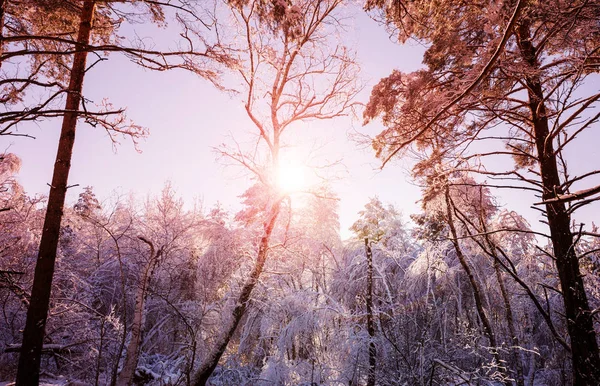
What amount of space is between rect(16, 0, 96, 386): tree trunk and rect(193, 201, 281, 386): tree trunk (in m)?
4.34

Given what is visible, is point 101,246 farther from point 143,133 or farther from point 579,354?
point 579,354

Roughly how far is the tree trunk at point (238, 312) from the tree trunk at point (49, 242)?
4.34 m

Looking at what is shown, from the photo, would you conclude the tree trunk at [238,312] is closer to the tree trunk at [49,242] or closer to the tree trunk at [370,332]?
the tree trunk at [370,332]

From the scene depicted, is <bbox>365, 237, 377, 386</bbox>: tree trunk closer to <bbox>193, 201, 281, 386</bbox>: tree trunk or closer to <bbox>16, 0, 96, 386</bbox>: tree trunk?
<bbox>193, 201, 281, 386</bbox>: tree trunk

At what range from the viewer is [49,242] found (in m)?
5.16

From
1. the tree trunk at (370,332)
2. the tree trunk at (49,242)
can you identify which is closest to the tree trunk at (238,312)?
the tree trunk at (370,332)

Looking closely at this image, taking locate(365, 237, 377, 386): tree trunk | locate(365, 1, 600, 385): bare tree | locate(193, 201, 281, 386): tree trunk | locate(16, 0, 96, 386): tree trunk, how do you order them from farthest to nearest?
locate(193, 201, 281, 386): tree trunk < locate(365, 237, 377, 386): tree trunk < locate(16, 0, 96, 386): tree trunk < locate(365, 1, 600, 385): bare tree

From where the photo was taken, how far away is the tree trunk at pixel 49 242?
467 centimetres

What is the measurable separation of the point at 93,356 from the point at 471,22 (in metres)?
12.1

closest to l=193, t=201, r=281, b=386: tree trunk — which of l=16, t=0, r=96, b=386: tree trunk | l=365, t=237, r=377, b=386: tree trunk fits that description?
l=365, t=237, r=377, b=386: tree trunk

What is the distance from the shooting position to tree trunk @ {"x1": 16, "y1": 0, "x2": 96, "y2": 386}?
467cm

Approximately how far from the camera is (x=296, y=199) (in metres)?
10.7

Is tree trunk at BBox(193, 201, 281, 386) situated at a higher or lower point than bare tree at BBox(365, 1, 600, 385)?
lower

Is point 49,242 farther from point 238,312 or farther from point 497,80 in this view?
point 497,80
